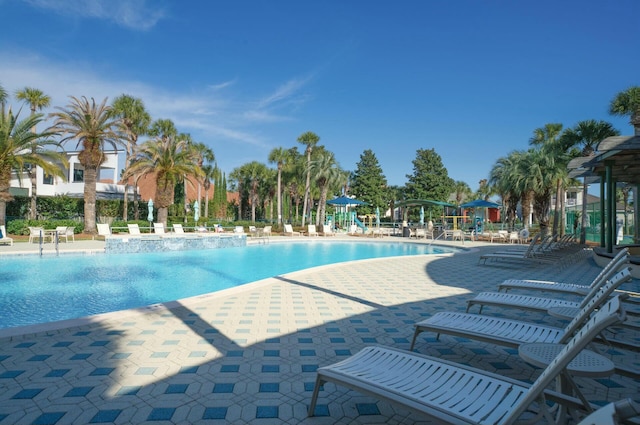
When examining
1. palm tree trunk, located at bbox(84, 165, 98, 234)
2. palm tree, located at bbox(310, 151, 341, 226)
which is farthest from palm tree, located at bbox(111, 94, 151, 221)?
palm tree, located at bbox(310, 151, 341, 226)

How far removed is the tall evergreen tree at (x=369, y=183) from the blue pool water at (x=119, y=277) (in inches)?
1461

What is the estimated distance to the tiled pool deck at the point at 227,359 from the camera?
2615mm

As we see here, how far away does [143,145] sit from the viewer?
2433 centimetres

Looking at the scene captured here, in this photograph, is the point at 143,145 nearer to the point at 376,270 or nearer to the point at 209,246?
the point at 209,246

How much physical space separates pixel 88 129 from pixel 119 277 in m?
15.3

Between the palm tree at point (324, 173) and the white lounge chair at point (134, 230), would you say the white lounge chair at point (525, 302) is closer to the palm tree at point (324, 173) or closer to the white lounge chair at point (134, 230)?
the white lounge chair at point (134, 230)

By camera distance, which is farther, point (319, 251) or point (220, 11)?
point (319, 251)

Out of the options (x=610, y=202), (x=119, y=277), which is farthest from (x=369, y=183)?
(x=119, y=277)

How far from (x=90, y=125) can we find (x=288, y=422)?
23.4m

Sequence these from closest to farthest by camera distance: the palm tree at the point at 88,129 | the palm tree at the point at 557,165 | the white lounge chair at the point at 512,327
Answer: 1. the white lounge chair at the point at 512,327
2. the palm tree at the point at 88,129
3. the palm tree at the point at 557,165

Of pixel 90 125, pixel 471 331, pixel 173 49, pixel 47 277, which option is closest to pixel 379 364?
pixel 471 331

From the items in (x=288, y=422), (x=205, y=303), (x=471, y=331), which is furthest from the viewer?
(x=205, y=303)

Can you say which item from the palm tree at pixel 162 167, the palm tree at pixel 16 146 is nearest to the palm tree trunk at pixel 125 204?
the palm tree at pixel 162 167

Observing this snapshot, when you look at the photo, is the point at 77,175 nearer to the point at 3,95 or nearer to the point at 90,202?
the point at 90,202
